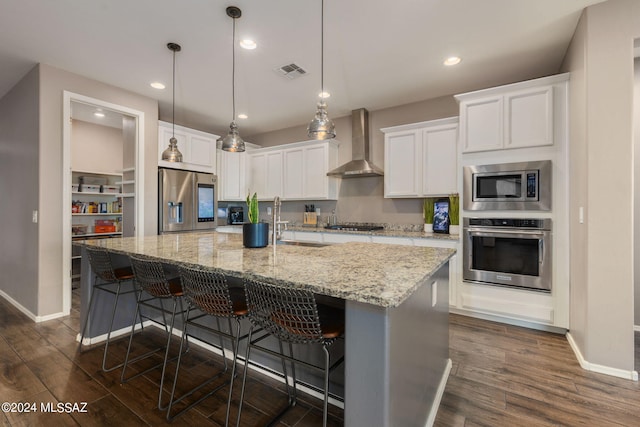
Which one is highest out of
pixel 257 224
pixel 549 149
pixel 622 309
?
pixel 549 149

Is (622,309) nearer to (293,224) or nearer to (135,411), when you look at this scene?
(135,411)

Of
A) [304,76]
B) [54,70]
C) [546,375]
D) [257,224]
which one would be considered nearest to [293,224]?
[304,76]

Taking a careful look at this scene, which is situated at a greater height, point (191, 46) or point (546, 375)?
point (191, 46)

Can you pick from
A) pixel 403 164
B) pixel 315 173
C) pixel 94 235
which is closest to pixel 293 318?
pixel 403 164

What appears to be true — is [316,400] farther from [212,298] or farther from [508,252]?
[508,252]

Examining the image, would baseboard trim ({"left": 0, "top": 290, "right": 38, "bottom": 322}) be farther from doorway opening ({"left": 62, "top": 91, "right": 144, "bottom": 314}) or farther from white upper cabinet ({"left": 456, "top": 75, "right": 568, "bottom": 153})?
white upper cabinet ({"left": 456, "top": 75, "right": 568, "bottom": 153})

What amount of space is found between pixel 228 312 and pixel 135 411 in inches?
35.3

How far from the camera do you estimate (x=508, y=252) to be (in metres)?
3.01

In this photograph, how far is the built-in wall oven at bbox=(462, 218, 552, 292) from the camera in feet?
9.33

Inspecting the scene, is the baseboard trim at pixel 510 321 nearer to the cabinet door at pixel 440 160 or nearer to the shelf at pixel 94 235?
the cabinet door at pixel 440 160

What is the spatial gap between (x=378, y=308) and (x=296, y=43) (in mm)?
2529

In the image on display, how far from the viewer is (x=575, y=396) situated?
1.91 meters

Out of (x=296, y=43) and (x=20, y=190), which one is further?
(x=20, y=190)

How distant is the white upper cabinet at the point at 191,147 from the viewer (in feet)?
13.9
